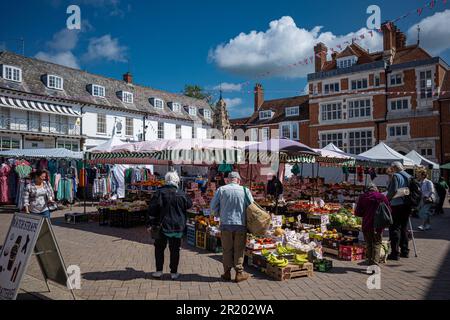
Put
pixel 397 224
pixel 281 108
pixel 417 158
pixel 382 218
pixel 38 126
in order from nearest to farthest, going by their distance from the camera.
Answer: pixel 382 218 < pixel 397 224 < pixel 417 158 < pixel 38 126 < pixel 281 108

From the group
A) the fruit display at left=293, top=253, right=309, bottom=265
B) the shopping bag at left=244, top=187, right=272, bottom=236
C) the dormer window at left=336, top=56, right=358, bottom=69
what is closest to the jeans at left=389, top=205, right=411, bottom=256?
the fruit display at left=293, top=253, right=309, bottom=265

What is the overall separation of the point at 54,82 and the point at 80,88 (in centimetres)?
264

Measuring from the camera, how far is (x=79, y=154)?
1656 centimetres

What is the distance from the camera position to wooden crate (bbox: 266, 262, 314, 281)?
5613mm

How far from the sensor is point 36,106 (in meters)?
24.4

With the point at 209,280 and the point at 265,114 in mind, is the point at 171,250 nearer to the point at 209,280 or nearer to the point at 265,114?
the point at 209,280

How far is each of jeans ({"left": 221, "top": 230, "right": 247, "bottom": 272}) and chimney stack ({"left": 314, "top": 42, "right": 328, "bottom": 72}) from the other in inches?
1357

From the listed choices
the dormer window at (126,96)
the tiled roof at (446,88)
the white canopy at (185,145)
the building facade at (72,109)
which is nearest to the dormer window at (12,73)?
the building facade at (72,109)

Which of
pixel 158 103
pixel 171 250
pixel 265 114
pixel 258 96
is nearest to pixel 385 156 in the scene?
pixel 171 250

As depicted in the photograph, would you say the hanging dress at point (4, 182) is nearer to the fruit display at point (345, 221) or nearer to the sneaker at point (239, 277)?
the sneaker at point (239, 277)

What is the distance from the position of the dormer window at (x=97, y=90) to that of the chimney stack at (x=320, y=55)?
22870 mm

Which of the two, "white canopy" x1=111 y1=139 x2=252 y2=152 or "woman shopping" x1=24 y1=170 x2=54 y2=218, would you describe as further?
"white canopy" x1=111 y1=139 x2=252 y2=152

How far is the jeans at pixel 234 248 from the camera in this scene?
547 centimetres

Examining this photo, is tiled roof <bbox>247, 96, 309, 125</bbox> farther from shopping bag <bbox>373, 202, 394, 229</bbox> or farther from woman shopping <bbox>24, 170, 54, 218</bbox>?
woman shopping <bbox>24, 170, 54, 218</bbox>
